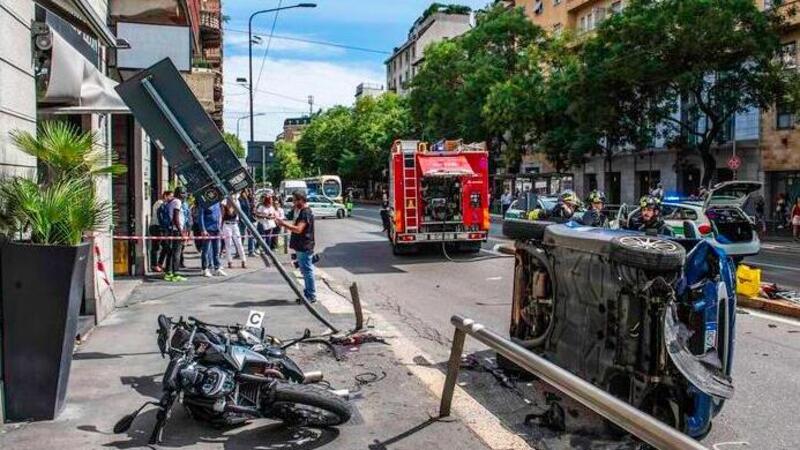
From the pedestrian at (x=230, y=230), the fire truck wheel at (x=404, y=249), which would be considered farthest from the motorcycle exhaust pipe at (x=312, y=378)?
the fire truck wheel at (x=404, y=249)

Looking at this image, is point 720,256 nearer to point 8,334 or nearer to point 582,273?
point 582,273

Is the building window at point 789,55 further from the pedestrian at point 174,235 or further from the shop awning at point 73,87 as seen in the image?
the shop awning at point 73,87

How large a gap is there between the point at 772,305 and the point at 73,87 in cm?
896

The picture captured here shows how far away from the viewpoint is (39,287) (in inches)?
198

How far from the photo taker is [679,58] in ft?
94.2

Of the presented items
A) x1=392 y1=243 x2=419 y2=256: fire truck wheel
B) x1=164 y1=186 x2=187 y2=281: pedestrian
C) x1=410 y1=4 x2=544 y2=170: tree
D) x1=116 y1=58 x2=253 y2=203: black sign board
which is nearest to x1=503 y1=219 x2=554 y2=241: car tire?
x1=116 y1=58 x2=253 y2=203: black sign board

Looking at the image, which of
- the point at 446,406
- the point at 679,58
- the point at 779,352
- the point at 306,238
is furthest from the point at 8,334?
the point at 679,58

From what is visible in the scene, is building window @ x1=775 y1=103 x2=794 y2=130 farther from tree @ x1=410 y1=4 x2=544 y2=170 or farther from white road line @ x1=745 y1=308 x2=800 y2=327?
white road line @ x1=745 y1=308 x2=800 y2=327

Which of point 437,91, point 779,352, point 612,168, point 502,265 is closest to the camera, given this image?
point 779,352

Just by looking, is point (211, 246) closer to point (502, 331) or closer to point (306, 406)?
point (502, 331)

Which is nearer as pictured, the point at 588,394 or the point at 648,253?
the point at 588,394

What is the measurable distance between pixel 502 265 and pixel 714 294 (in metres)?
11.6

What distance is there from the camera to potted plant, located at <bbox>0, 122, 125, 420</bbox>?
501 cm

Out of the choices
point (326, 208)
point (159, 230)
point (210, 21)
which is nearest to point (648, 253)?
point (159, 230)
